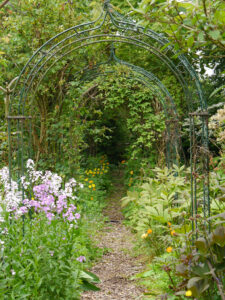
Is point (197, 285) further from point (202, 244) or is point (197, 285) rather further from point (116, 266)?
point (116, 266)

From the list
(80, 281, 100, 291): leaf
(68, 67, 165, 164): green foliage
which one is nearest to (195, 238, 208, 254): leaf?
(80, 281, 100, 291): leaf

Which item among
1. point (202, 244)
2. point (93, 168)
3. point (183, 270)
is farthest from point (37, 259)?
point (93, 168)

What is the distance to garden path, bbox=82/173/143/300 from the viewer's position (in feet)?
11.5

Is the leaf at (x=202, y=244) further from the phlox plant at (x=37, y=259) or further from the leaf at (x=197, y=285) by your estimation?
the phlox plant at (x=37, y=259)

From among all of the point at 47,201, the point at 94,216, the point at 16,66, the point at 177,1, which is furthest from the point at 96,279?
the point at 16,66

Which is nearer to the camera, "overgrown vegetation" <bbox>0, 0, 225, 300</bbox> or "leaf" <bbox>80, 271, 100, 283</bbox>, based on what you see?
"overgrown vegetation" <bbox>0, 0, 225, 300</bbox>

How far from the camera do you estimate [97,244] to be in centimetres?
510

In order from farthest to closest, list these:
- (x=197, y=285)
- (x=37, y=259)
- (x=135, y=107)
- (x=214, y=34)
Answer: (x=135, y=107) → (x=37, y=259) → (x=197, y=285) → (x=214, y=34)

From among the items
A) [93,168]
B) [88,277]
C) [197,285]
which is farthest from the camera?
[93,168]

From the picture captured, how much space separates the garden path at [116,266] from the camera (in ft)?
11.5

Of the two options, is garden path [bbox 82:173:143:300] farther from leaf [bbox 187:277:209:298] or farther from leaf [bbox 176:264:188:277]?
leaf [bbox 187:277:209:298]

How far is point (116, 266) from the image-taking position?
433 centimetres

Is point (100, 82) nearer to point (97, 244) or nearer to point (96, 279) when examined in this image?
point (97, 244)

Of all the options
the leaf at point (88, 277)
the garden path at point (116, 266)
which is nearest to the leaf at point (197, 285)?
the garden path at point (116, 266)
